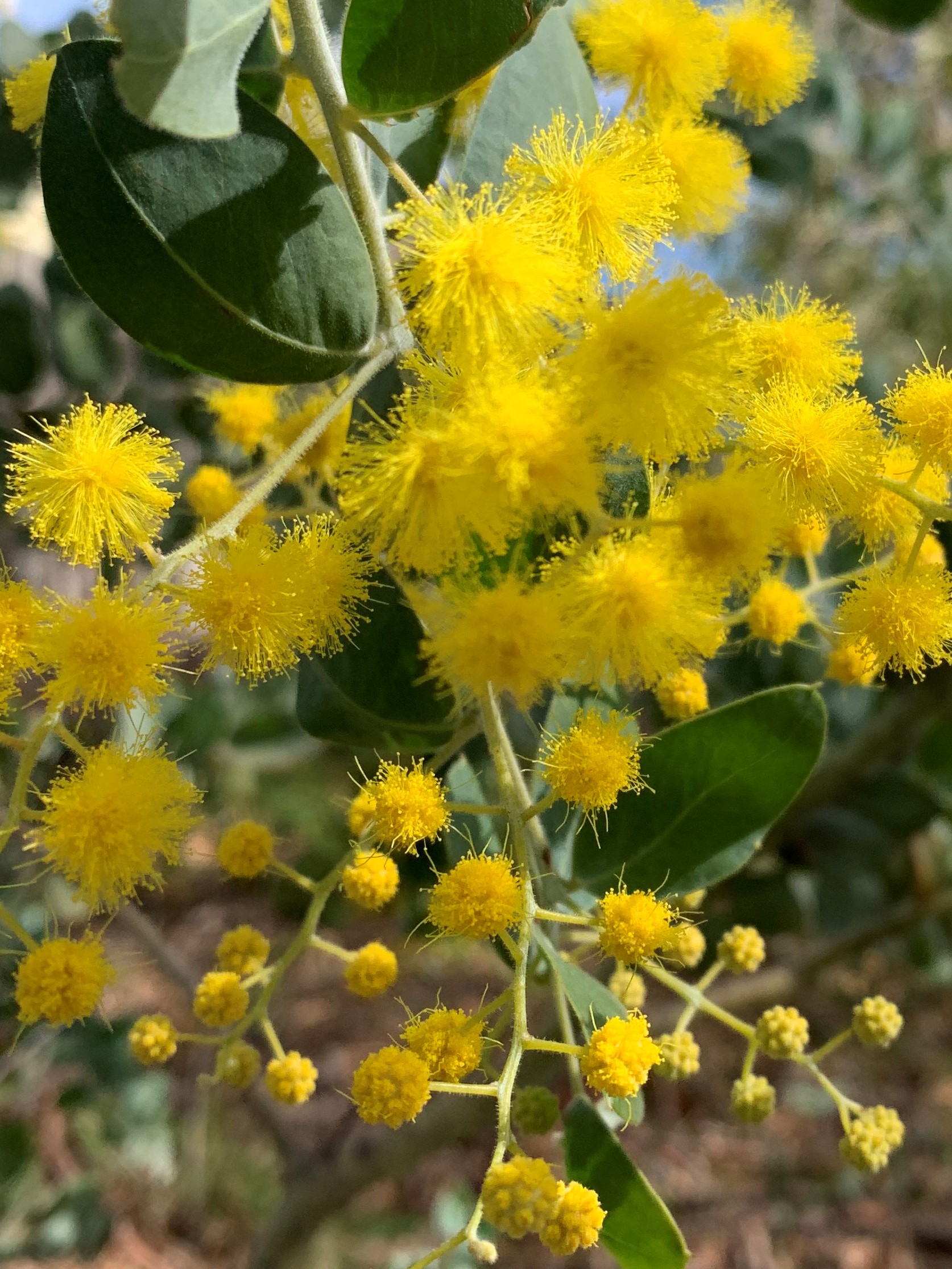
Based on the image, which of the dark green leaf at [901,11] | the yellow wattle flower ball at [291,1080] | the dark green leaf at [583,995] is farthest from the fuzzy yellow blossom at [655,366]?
the dark green leaf at [901,11]

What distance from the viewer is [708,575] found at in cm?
70

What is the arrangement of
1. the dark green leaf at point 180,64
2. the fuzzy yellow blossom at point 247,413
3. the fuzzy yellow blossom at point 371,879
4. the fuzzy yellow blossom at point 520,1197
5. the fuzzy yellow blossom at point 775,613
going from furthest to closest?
the fuzzy yellow blossom at point 247,413 < the fuzzy yellow blossom at point 775,613 < the fuzzy yellow blossom at point 371,879 < the fuzzy yellow blossom at point 520,1197 < the dark green leaf at point 180,64

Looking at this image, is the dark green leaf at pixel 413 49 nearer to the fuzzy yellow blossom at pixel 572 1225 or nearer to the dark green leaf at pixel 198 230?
the dark green leaf at pixel 198 230

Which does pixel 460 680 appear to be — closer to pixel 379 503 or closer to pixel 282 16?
pixel 379 503

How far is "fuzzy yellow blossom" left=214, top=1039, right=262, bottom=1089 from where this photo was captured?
93 centimetres

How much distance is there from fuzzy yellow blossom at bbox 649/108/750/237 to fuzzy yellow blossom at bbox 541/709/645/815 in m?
0.44

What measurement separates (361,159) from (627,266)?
0.24m

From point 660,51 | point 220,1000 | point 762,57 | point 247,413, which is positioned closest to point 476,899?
point 220,1000

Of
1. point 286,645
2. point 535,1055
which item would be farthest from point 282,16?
point 535,1055

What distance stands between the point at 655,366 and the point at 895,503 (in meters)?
0.29

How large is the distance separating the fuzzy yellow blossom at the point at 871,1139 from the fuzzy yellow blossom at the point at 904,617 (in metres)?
0.46

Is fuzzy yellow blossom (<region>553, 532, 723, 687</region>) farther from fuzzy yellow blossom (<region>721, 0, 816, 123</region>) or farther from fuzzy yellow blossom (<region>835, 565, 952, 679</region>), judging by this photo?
fuzzy yellow blossom (<region>721, 0, 816, 123</region>)

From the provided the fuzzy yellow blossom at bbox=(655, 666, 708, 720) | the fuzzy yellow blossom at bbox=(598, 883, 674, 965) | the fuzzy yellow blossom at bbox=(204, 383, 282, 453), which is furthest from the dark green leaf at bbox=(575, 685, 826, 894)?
the fuzzy yellow blossom at bbox=(204, 383, 282, 453)

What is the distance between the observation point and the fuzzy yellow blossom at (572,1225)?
0.69 metres
